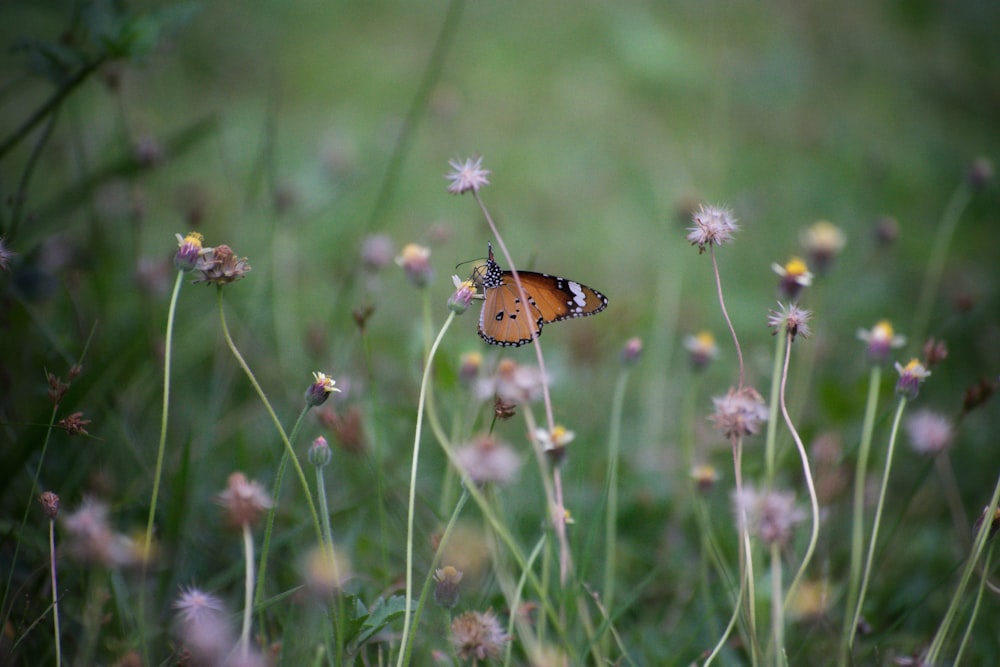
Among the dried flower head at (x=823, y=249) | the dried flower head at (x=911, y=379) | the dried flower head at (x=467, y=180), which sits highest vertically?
the dried flower head at (x=467, y=180)

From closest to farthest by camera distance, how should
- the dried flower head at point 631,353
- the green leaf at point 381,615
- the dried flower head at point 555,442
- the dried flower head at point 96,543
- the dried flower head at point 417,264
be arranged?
the dried flower head at point 96,543
the green leaf at point 381,615
the dried flower head at point 555,442
the dried flower head at point 417,264
the dried flower head at point 631,353

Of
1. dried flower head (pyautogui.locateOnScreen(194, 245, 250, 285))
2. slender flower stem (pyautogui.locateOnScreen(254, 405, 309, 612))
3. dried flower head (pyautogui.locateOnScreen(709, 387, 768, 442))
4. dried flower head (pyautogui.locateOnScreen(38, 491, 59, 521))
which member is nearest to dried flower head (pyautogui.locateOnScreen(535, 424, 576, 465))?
dried flower head (pyautogui.locateOnScreen(709, 387, 768, 442))

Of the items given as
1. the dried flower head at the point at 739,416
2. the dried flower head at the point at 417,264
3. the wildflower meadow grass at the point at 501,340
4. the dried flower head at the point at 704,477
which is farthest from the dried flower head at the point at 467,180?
the dried flower head at the point at 704,477

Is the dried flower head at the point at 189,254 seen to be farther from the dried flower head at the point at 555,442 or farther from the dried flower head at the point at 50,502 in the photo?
the dried flower head at the point at 555,442

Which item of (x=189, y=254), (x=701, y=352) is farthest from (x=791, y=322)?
(x=189, y=254)

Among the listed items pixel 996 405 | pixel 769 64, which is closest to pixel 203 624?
pixel 996 405

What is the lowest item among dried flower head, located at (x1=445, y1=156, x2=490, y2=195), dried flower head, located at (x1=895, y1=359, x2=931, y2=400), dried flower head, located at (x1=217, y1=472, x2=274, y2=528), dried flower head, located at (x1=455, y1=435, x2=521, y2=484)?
dried flower head, located at (x1=217, y1=472, x2=274, y2=528)

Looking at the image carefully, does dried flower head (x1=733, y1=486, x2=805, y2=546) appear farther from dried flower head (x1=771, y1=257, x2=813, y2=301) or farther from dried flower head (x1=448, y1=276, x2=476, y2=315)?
dried flower head (x1=448, y1=276, x2=476, y2=315)
